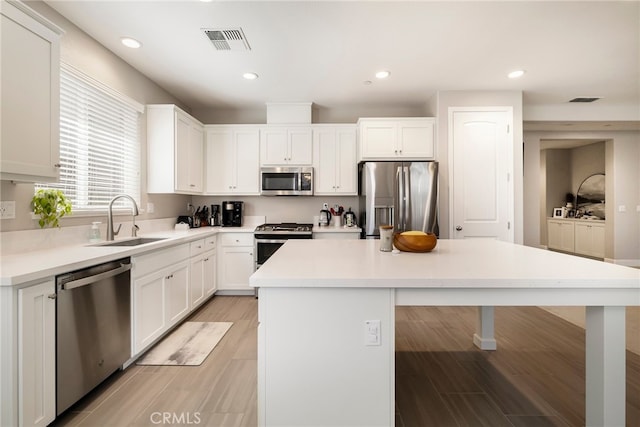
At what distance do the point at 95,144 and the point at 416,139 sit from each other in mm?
3508

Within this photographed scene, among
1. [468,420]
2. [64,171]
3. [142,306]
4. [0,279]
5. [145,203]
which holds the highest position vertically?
[64,171]

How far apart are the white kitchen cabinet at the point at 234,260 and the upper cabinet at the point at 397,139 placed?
194 centimetres

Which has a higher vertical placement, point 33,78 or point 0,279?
point 33,78

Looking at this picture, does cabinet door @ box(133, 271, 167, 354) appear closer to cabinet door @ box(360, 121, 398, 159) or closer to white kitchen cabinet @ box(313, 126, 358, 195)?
white kitchen cabinet @ box(313, 126, 358, 195)

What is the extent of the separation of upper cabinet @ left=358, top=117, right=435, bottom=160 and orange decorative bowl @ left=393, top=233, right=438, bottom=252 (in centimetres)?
227

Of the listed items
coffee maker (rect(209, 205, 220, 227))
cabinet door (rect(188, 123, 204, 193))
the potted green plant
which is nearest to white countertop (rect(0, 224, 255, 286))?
the potted green plant

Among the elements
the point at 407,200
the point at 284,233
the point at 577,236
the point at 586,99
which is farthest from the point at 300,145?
the point at 577,236

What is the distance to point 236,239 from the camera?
395 cm

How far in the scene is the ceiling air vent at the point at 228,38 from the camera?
248cm

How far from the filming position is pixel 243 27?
244 cm

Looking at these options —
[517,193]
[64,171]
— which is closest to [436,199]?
[517,193]

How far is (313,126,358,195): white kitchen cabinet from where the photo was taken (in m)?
4.20

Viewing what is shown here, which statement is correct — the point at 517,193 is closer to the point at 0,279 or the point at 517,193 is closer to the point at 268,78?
the point at 268,78

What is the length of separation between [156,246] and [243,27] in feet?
6.23
